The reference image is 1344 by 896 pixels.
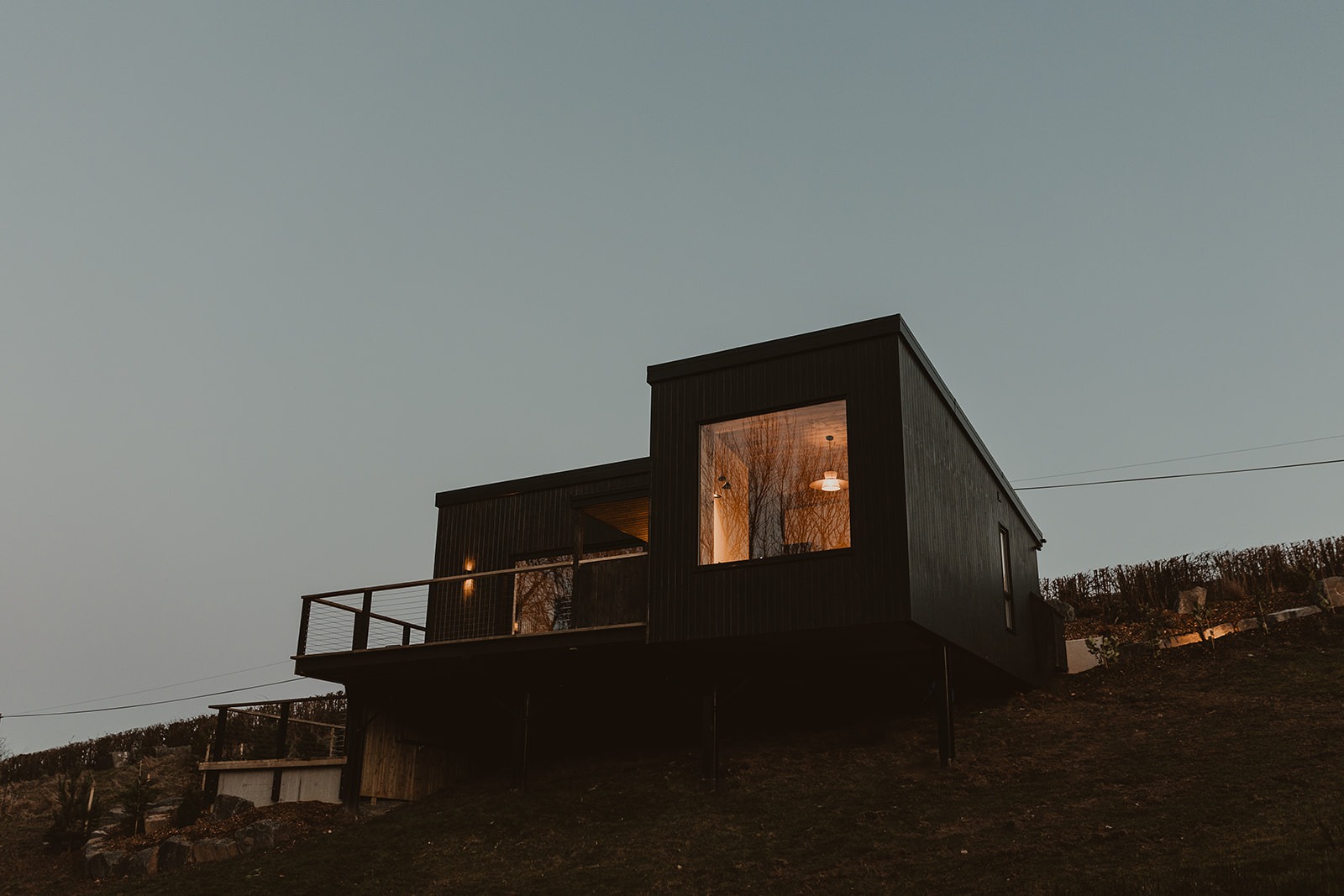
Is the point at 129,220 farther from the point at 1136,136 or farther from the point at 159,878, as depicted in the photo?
the point at 1136,136

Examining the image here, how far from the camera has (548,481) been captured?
21.0 m

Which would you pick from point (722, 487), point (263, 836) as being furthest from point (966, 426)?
point (263, 836)

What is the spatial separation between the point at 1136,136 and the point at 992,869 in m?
21.4

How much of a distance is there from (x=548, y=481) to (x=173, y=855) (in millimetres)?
8742

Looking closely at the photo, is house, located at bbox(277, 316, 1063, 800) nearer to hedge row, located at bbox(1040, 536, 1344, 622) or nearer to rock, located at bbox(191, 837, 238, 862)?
rock, located at bbox(191, 837, 238, 862)

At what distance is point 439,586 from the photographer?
21359 millimetres

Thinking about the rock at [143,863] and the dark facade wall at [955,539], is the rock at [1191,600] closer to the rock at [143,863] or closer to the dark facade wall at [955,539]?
the dark facade wall at [955,539]

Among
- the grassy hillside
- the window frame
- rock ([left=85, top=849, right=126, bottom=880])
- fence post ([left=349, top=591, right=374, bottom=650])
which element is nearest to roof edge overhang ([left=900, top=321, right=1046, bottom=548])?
the window frame

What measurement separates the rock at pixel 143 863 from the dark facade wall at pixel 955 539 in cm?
1189

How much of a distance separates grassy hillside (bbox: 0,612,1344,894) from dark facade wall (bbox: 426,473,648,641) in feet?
10.2

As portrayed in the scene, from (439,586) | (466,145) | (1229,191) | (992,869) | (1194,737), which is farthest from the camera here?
(466,145)

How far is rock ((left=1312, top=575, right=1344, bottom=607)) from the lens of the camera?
1964 centimetres

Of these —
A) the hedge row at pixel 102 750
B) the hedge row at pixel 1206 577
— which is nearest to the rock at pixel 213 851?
the hedge row at pixel 102 750

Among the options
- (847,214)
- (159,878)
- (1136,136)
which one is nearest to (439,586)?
(159,878)
